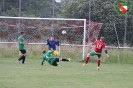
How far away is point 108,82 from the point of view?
1772 centimetres

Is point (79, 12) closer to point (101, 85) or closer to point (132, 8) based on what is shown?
point (132, 8)

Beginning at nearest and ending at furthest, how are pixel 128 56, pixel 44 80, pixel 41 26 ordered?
pixel 44 80 < pixel 128 56 < pixel 41 26

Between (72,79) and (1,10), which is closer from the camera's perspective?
(72,79)

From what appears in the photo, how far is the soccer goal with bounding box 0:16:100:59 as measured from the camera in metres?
34.6

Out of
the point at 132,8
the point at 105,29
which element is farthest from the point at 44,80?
the point at 132,8

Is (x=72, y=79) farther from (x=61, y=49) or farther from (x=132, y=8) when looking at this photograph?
(x=132, y=8)

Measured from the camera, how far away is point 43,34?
119 feet

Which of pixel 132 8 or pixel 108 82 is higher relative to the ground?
pixel 132 8

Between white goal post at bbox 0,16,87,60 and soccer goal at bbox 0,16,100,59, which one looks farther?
white goal post at bbox 0,16,87,60

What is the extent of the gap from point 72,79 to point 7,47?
656 inches

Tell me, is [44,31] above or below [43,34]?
above

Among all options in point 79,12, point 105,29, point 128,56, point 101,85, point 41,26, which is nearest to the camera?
point 101,85

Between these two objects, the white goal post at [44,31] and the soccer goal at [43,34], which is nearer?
the soccer goal at [43,34]

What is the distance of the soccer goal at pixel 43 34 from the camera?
34625mm
